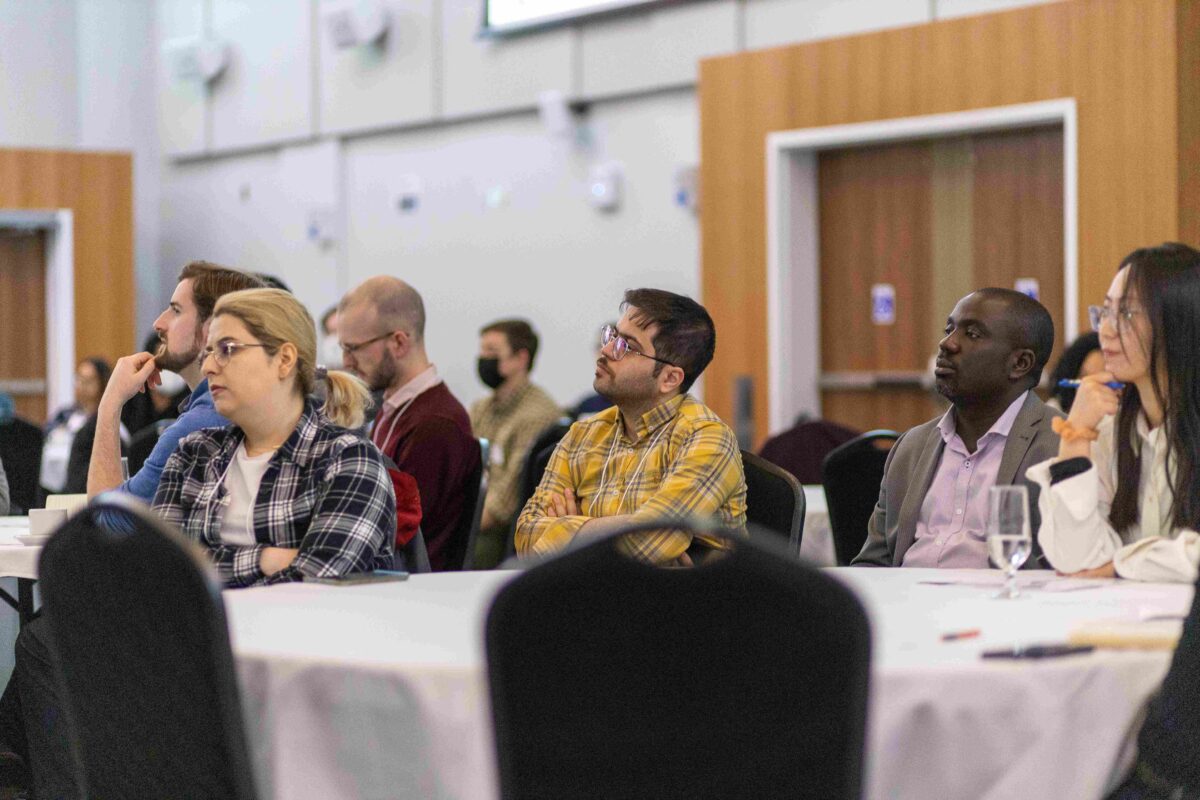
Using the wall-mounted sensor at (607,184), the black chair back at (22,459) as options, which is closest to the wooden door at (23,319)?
the wall-mounted sensor at (607,184)

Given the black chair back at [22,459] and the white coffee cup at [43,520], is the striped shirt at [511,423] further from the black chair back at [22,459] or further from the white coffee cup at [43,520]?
the white coffee cup at [43,520]

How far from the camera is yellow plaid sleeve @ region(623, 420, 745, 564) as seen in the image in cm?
275

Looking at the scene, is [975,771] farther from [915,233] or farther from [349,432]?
[915,233]

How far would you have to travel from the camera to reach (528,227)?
845 cm

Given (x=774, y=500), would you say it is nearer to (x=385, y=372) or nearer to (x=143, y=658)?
(x=385, y=372)

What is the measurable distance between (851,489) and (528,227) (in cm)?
524

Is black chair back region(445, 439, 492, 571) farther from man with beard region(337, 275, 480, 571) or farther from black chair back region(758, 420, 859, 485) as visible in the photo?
black chair back region(758, 420, 859, 485)

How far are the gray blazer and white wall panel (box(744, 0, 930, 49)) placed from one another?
400 centimetres

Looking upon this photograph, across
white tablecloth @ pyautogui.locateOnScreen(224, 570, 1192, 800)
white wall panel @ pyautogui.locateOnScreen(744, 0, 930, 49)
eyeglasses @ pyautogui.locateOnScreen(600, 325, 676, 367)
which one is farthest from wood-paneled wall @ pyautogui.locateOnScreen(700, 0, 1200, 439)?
white tablecloth @ pyautogui.locateOnScreen(224, 570, 1192, 800)

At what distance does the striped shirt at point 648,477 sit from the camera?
277 cm

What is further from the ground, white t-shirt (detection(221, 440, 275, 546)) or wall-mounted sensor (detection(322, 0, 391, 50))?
wall-mounted sensor (detection(322, 0, 391, 50))

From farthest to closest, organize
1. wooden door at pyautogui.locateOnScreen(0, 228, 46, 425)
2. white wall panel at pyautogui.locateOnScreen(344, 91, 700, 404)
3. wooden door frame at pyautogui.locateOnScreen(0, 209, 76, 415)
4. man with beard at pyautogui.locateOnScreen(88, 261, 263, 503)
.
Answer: wooden door at pyautogui.locateOnScreen(0, 228, 46, 425) < wooden door frame at pyautogui.locateOnScreen(0, 209, 76, 415) < white wall panel at pyautogui.locateOnScreen(344, 91, 700, 404) < man with beard at pyautogui.locateOnScreen(88, 261, 263, 503)

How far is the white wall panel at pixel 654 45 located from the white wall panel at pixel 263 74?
251cm

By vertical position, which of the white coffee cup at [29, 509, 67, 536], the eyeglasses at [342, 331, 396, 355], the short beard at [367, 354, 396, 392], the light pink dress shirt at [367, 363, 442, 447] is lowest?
the white coffee cup at [29, 509, 67, 536]
